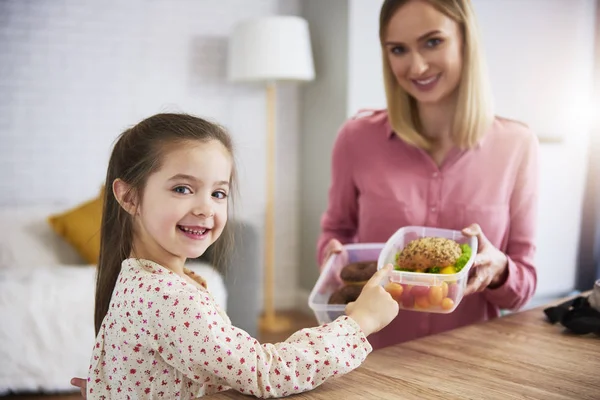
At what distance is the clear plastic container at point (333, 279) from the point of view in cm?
134

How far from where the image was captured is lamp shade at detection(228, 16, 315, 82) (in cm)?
382

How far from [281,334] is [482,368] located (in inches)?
118

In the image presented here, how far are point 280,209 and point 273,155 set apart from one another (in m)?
0.42

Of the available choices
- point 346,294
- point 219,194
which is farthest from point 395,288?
point 219,194

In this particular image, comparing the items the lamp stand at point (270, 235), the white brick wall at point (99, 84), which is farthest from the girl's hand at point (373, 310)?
the lamp stand at point (270, 235)

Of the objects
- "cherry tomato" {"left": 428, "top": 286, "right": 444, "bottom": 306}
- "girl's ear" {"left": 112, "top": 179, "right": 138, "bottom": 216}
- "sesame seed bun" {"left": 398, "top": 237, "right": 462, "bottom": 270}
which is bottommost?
"cherry tomato" {"left": 428, "top": 286, "right": 444, "bottom": 306}

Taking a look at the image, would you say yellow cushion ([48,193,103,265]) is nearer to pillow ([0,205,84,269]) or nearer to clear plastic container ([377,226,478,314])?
pillow ([0,205,84,269])

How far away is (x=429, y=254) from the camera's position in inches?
52.1

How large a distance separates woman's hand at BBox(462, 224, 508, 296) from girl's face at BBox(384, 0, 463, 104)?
0.42 meters

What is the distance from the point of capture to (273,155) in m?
4.45

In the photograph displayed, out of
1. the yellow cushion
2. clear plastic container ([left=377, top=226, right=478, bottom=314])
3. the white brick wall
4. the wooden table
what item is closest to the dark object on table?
the wooden table

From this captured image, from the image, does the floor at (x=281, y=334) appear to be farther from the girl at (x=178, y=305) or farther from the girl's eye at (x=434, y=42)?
the girl at (x=178, y=305)

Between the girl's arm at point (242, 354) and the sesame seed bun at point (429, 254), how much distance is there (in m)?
0.35

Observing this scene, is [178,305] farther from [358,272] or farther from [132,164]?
[358,272]
